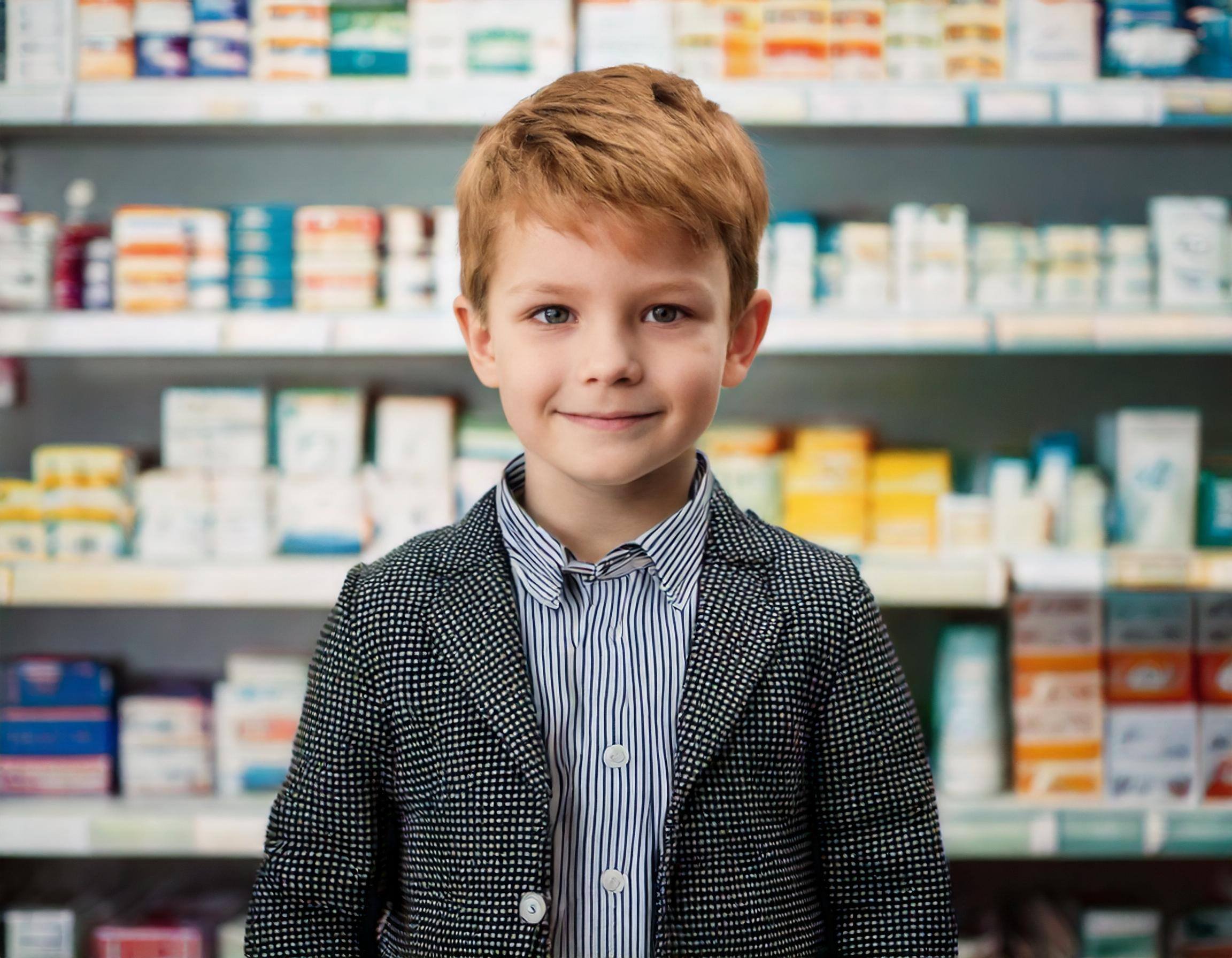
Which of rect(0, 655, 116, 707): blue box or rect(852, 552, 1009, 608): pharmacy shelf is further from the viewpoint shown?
rect(0, 655, 116, 707): blue box

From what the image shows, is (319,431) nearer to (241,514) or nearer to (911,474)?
(241,514)

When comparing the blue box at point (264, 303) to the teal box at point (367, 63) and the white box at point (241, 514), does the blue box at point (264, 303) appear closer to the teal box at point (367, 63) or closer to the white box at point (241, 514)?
the white box at point (241, 514)

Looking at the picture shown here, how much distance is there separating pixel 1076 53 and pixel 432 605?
157 centimetres

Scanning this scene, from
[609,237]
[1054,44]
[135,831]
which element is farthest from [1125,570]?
[135,831]

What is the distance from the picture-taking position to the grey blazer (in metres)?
0.85

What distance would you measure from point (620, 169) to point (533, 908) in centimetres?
→ 56

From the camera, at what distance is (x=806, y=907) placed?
2.94 ft

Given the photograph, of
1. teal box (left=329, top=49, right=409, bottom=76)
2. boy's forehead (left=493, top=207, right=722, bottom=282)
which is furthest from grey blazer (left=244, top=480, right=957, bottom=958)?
teal box (left=329, top=49, right=409, bottom=76)

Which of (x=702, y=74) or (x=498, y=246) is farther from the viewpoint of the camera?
(x=702, y=74)

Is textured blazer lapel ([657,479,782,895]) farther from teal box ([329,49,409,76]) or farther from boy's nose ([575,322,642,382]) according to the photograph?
teal box ([329,49,409,76])

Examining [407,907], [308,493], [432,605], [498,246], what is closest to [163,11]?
[308,493]

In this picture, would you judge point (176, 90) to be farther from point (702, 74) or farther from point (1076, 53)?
point (1076, 53)

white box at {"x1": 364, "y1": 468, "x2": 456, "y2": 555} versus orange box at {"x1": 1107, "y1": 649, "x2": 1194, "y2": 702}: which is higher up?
white box at {"x1": 364, "y1": 468, "x2": 456, "y2": 555}

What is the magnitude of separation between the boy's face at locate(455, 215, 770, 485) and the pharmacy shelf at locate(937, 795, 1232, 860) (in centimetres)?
129
